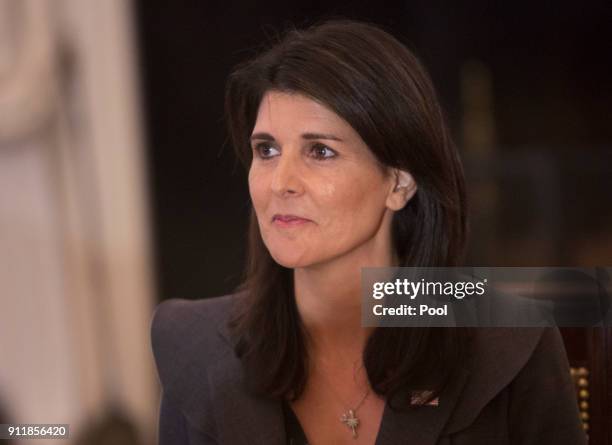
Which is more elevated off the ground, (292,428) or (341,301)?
(341,301)

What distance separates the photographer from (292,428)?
3.63ft

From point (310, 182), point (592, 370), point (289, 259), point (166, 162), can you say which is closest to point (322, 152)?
point (310, 182)

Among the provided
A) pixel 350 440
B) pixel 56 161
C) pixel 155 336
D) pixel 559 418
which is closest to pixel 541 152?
→ pixel 559 418

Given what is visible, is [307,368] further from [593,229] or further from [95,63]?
[95,63]

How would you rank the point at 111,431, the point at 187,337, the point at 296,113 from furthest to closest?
the point at 111,431
the point at 187,337
the point at 296,113

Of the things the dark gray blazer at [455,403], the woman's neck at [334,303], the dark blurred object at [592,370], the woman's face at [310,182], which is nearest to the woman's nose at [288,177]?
the woman's face at [310,182]

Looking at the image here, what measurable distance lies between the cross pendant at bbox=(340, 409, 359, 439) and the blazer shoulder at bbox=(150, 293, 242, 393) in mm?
191

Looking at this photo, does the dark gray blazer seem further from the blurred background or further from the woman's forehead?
the woman's forehead

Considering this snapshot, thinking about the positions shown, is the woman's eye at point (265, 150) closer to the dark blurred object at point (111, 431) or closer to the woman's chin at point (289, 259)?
the woman's chin at point (289, 259)

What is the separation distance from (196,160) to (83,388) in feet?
1.39

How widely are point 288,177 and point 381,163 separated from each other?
0.13 meters

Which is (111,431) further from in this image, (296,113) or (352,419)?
(296,113)

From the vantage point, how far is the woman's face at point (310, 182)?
1027 millimetres

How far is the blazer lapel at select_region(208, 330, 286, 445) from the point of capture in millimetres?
1093
